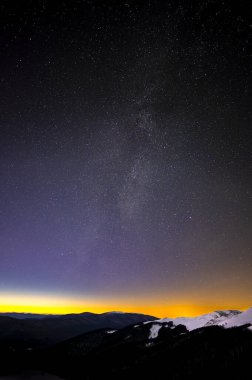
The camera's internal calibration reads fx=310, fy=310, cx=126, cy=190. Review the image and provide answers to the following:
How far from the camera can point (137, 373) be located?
14825 cm

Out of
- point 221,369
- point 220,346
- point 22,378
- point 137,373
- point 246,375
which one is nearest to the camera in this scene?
point 246,375

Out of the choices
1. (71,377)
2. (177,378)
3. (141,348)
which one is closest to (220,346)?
(177,378)

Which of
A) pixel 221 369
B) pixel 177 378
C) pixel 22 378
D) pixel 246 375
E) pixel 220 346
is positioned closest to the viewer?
pixel 246 375

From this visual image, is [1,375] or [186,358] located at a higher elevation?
[186,358]

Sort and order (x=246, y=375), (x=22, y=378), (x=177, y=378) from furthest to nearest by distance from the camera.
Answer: (x=22, y=378), (x=177, y=378), (x=246, y=375)

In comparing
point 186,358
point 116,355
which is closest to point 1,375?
point 116,355

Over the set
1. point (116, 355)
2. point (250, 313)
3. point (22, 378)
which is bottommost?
point (22, 378)

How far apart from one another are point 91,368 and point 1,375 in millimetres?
59917

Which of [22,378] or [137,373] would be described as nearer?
[137,373]

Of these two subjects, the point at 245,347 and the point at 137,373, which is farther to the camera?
the point at 137,373

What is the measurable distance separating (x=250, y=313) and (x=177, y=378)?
3635 inches

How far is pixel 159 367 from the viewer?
473 ft

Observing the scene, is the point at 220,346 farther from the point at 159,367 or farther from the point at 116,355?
the point at 116,355

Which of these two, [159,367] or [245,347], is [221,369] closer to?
[245,347]
